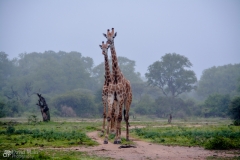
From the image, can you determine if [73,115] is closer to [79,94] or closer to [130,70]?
[79,94]

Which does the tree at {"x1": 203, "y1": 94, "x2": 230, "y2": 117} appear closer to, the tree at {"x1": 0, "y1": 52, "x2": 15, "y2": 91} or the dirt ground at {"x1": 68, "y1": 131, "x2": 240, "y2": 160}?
the dirt ground at {"x1": 68, "y1": 131, "x2": 240, "y2": 160}

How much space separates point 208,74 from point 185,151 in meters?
89.1

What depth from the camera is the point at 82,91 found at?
70562 millimetres

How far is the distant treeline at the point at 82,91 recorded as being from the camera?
5262 cm

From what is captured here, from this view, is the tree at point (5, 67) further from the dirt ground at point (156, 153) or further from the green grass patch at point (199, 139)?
the dirt ground at point (156, 153)

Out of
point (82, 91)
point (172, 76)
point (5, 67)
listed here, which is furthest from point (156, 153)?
point (5, 67)

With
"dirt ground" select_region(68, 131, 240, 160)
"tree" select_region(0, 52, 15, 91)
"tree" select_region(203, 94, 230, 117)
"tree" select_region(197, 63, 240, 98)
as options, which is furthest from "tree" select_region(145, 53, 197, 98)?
"dirt ground" select_region(68, 131, 240, 160)

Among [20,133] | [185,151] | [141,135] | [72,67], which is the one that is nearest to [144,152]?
[185,151]

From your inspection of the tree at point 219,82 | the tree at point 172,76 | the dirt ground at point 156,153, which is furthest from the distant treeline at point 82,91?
the dirt ground at point 156,153

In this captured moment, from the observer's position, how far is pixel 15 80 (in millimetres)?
78438

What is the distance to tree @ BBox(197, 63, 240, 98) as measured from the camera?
297 feet

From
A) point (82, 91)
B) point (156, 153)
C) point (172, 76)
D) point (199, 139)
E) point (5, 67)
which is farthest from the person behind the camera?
point (5, 67)

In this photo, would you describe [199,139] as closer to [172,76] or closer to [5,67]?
[172,76]

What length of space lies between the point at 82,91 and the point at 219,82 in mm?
42619
